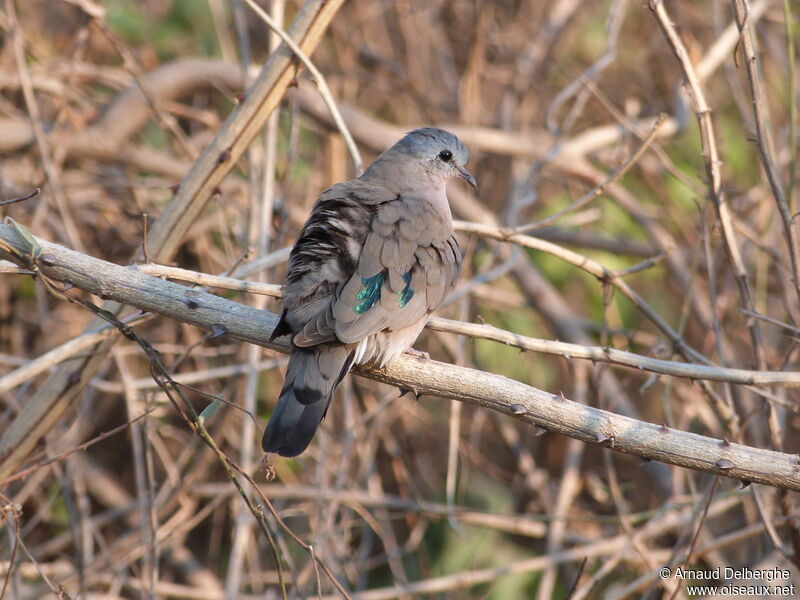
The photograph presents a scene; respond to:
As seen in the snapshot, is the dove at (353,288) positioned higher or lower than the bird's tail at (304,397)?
higher

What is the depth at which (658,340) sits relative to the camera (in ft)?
16.9

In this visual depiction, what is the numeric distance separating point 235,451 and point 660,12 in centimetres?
332

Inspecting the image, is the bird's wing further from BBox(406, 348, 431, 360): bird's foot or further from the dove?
BBox(406, 348, 431, 360): bird's foot

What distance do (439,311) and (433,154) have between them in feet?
4.83

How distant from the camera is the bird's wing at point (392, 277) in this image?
2498 millimetres

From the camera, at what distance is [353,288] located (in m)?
2.62

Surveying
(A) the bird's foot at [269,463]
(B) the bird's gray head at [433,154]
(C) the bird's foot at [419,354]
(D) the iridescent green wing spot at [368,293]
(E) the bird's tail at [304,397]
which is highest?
(B) the bird's gray head at [433,154]

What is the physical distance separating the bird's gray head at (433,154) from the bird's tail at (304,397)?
123cm

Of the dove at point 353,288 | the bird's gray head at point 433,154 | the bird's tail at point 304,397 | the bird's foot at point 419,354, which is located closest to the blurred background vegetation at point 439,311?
the bird's gray head at point 433,154

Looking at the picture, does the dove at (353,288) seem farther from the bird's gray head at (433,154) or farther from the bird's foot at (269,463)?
the bird's gray head at (433,154)

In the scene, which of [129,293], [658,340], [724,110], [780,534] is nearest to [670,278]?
[658,340]

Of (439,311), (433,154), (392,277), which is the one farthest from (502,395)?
(439,311)

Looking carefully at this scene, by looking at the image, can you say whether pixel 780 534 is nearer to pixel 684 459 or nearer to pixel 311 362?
pixel 684 459

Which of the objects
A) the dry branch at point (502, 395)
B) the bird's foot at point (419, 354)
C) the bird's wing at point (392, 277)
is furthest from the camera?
the bird's foot at point (419, 354)
